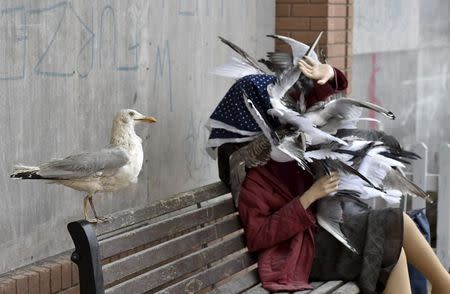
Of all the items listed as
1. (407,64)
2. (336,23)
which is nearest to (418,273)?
(336,23)

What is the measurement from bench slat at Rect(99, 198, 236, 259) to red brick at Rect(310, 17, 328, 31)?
2.58m

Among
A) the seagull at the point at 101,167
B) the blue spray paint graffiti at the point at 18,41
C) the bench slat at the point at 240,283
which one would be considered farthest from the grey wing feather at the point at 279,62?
the blue spray paint graffiti at the point at 18,41

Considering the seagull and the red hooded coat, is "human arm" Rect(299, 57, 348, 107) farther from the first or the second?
the seagull

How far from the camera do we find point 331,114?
5289mm

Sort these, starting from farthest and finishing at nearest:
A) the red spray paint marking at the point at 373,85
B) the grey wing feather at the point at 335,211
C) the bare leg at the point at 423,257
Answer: the red spray paint marking at the point at 373,85, the bare leg at the point at 423,257, the grey wing feather at the point at 335,211

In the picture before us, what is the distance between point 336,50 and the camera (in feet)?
25.6

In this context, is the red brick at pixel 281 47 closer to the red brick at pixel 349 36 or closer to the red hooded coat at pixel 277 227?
the red brick at pixel 349 36

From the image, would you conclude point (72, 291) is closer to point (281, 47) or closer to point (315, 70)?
point (315, 70)

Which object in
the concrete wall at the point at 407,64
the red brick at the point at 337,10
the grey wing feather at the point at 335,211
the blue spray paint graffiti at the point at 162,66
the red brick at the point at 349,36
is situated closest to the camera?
the grey wing feather at the point at 335,211

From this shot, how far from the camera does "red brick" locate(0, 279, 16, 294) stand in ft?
15.4

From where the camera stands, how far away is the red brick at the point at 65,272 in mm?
5098

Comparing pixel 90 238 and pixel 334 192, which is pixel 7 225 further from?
pixel 334 192

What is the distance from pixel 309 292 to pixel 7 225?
1403 mm

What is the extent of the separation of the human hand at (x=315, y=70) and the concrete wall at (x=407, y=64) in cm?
357
